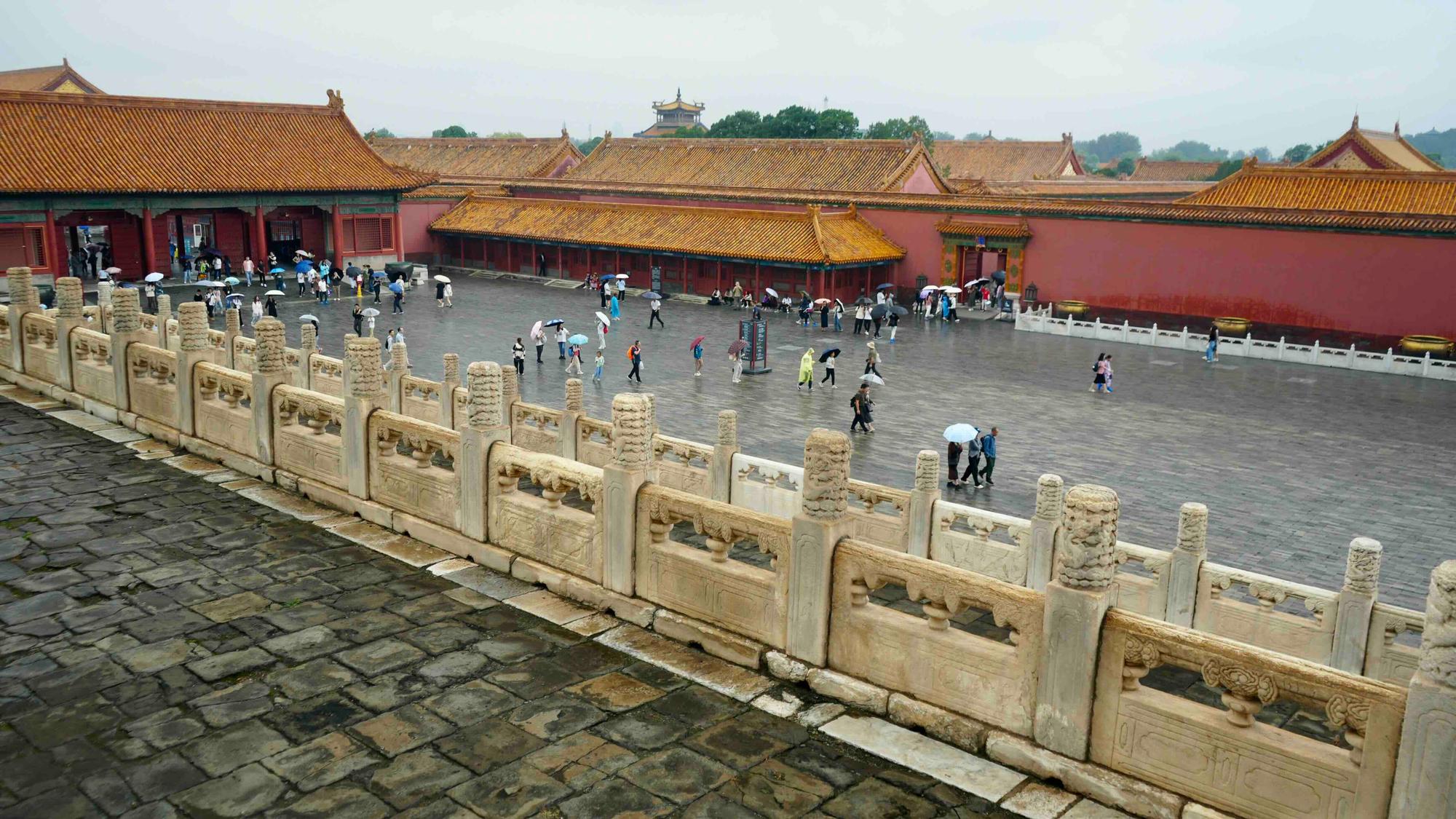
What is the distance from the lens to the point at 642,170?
209 ft

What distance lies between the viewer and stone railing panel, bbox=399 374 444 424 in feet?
63.7

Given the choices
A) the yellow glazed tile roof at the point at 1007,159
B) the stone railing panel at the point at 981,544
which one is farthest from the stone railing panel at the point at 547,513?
the yellow glazed tile roof at the point at 1007,159

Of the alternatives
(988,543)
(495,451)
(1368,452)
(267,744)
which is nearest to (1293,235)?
(1368,452)

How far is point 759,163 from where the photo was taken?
58.3 metres

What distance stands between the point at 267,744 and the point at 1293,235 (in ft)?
127

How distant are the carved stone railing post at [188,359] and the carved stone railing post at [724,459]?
6620 mm

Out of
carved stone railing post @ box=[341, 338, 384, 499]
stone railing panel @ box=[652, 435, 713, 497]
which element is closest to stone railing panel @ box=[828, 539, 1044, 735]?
carved stone railing post @ box=[341, 338, 384, 499]

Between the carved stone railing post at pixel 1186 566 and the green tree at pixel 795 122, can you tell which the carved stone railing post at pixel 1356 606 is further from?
the green tree at pixel 795 122

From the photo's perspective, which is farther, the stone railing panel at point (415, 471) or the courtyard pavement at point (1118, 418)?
the courtyard pavement at point (1118, 418)

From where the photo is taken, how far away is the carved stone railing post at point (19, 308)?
703 inches

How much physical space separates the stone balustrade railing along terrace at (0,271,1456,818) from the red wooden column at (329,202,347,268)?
3629cm

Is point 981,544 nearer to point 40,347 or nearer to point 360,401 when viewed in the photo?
point 360,401

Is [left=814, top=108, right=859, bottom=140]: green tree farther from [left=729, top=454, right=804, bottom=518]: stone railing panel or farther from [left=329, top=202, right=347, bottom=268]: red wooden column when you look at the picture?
[left=729, top=454, right=804, bottom=518]: stone railing panel

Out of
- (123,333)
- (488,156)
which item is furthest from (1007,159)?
(123,333)
